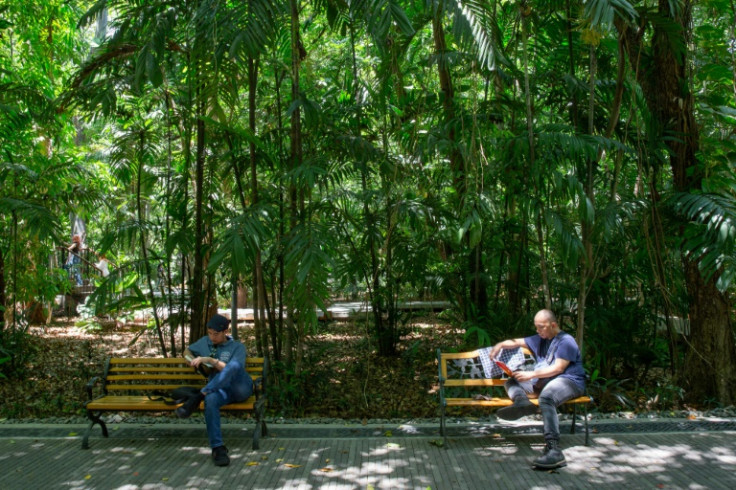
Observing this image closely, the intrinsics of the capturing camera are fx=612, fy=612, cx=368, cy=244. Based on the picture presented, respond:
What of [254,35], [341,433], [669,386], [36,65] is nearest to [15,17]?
[36,65]

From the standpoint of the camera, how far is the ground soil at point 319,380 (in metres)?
6.39

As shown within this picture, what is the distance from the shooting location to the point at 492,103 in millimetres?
6691

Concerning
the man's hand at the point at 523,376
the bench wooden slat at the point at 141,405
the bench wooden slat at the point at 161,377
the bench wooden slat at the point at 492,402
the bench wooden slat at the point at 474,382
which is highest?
the bench wooden slat at the point at 161,377

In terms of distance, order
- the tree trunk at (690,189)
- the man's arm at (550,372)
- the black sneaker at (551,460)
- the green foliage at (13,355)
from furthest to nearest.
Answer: the green foliage at (13,355) < the tree trunk at (690,189) < the man's arm at (550,372) < the black sneaker at (551,460)

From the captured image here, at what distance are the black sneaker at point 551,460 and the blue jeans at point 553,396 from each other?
3.4 inches

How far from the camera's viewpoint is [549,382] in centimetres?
496

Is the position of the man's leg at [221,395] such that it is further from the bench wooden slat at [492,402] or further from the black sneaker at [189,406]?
the bench wooden slat at [492,402]

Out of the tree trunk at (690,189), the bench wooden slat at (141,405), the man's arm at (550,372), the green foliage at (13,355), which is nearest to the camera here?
the man's arm at (550,372)

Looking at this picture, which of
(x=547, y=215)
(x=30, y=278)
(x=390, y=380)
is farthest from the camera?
(x=30, y=278)

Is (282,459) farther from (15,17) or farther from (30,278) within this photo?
(15,17)

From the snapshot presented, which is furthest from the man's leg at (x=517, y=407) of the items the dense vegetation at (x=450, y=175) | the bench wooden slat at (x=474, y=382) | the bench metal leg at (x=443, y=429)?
the dense vegetation at (x=450, y=175)

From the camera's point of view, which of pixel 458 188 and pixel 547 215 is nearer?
pixel 547 215

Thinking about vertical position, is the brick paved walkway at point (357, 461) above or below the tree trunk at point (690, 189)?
below

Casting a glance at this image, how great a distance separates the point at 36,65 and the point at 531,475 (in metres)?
9.24
